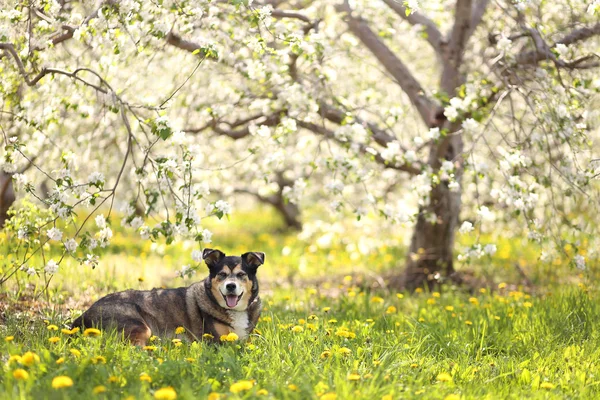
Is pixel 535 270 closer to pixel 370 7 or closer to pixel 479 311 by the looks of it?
pixel 479 311

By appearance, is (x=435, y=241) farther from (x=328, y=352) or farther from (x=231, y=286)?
(x=328, y=352)

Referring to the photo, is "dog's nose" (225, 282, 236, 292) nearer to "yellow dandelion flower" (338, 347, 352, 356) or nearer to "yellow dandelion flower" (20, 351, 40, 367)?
"yellow dandelion flower" (338, 347, 352, 356)

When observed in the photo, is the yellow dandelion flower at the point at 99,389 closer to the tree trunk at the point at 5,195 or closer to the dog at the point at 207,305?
the dog at the point at 207,305

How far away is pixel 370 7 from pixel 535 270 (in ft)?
15.7

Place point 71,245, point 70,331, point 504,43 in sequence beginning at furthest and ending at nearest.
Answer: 1. point 504,43
2. point 71,245
3. point 70,331

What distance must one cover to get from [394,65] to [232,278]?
5.12 m

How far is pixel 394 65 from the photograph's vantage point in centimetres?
940

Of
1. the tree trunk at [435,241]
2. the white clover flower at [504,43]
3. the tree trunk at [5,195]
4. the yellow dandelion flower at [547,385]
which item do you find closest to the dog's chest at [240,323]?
the yellow dandelion flower at [547,385]

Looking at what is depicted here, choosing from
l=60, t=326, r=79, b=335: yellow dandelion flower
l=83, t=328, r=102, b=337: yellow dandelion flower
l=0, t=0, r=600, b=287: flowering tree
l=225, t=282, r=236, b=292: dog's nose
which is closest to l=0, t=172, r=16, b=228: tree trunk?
l=0, t=0, r=600, b=287: flowering tree

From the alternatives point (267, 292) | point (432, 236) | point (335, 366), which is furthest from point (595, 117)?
point (267, 292)

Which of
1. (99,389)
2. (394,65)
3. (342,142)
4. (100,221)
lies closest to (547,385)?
(99,389)

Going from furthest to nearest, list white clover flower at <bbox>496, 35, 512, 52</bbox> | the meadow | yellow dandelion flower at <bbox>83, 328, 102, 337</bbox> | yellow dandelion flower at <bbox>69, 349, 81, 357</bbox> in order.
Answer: white clover flower at <bbox>496, 35, 512, 52</bbox> < yellow dandelion flower at <bbox>83, 328, 102, 337</bbox> < yellow dandelion flower at <bbox>69, 349, 81, 357</bbox> < the meadow

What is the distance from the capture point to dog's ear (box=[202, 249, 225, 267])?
551cm

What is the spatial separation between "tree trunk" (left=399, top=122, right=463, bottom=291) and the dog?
4.33 meters
